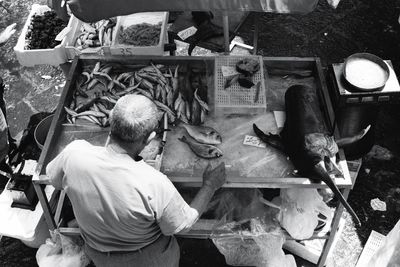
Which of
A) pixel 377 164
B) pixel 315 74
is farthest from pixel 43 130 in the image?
pixel 377 164

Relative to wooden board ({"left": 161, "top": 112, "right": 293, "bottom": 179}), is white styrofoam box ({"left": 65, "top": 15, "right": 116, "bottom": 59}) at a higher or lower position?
higher

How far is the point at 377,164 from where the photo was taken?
17.5 feet

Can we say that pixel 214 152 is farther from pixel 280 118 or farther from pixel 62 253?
pixel 62 253

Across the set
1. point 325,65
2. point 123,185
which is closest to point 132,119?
point 123,185

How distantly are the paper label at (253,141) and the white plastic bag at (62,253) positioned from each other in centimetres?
179

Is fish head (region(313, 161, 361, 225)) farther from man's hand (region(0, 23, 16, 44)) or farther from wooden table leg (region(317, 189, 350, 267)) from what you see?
man's hand (region(0, 23, 16, 44))

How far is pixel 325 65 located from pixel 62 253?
4.24 metres

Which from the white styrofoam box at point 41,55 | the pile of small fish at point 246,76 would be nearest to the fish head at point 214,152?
the pile of small fish at point 246,76

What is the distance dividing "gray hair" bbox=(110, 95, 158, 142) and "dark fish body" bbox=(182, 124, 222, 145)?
1.04 meters

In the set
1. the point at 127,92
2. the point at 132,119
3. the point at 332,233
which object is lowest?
the point at 332,233

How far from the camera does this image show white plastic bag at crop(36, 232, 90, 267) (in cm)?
407

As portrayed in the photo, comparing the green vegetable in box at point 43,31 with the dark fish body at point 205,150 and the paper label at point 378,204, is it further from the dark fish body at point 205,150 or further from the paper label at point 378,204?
the paper label at point 378,204

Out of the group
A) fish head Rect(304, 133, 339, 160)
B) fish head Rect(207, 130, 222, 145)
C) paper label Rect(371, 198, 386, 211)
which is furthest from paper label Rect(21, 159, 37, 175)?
paper label Rect(371, 198, 386, 211)

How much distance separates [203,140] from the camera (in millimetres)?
4023
